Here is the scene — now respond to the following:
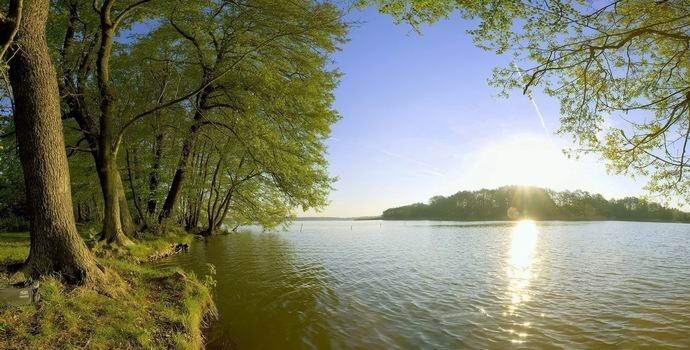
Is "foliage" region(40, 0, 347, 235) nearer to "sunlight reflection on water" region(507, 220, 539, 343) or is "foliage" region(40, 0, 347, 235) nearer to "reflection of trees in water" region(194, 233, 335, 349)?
"reflection of trees in water" region(194, 233, 335, 349)

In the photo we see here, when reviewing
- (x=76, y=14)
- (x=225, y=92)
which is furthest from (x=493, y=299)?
(x=76, y=14)

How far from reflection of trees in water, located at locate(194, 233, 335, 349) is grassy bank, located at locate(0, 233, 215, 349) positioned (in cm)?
90

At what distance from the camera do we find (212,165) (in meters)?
29.2

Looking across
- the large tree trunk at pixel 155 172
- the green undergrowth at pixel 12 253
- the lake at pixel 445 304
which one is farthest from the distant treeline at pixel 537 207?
the green undergrowth at pixel 12 253

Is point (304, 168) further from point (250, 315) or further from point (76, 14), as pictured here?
point (76, 14)

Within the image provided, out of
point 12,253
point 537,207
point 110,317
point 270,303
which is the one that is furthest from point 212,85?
point 537,207

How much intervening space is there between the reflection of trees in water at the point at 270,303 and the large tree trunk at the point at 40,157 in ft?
10.5

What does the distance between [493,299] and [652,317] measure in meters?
4.00

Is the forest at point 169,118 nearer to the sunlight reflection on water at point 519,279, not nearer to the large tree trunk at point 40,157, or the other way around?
the large tree trunk at point 40,157

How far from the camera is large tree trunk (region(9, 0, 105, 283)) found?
6871mm

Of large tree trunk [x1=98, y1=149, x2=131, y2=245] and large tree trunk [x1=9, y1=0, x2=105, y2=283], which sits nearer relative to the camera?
large tree trunk [x1=9, y1=0, x2=105, y2=283]

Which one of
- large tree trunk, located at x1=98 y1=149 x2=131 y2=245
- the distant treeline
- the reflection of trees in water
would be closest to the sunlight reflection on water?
the reflection of trees in water

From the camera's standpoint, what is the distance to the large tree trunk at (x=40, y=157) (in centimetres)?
687

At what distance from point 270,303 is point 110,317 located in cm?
508
